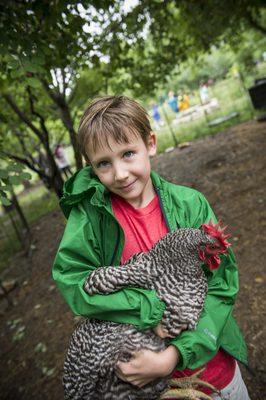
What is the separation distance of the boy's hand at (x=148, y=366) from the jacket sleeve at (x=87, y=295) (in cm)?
14

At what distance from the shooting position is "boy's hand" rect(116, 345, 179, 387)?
155cm

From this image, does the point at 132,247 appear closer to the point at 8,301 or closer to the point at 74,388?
the point at 74,388

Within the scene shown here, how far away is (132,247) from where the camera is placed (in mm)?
1849

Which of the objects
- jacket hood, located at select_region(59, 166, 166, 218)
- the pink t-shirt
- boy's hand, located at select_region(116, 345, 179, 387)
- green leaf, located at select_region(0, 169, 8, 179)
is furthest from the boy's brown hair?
boy's hand, located at select_region(116, 345, 179, 387)

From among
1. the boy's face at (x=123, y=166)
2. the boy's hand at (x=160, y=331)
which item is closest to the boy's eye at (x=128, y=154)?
the boy's face at (x=123, y=166)

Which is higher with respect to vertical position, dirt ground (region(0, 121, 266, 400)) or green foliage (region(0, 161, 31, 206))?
green foliage (region(0, 161, 31, 206))

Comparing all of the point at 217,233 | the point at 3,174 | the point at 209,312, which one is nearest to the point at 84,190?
the point at 217,233

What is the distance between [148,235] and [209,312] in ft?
1.67

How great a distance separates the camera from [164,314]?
5.47 feet

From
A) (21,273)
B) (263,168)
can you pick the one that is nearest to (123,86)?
(263,168)

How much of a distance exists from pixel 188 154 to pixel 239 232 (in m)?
6.20

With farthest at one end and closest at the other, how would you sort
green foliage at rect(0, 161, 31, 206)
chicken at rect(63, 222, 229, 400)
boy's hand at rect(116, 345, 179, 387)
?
1. green foliage at rect(0, 161, 31, 206)
2. chicken at rect(63, 222, 229, 400)
3. boy's hand at rect(116, 345, 179, 387)

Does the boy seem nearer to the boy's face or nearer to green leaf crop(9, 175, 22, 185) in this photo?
the boy's face

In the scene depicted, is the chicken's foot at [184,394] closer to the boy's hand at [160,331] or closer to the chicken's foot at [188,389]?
the chicken's foot at [188,389]
